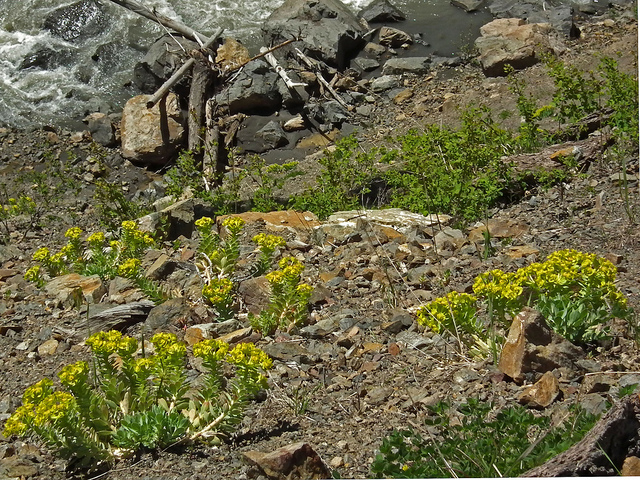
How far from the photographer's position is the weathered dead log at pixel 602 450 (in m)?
2.49

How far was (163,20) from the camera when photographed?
435 inches

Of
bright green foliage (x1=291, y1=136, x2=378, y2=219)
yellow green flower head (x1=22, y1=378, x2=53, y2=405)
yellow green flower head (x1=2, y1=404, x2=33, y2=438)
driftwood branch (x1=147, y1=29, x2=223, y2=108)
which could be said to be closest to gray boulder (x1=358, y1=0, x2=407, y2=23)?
driftwood branch (x1=147, y1=29, x2=223, y2=108)

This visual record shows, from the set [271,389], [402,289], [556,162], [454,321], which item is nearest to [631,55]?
[556,162]

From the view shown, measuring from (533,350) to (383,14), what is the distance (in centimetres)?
945

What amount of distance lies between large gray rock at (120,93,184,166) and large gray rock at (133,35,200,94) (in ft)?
2.19

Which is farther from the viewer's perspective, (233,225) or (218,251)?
(218,251)

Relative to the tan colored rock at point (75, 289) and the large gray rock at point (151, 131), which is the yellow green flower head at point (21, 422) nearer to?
the tan colored rock at point (75, 289)

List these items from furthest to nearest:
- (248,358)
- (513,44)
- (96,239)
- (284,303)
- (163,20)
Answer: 1. (163,20)
2. (513,44)
3. (96,239)
4. (284,303)
5. (248,358)

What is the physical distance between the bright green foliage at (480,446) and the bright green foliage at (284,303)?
1.31 metres

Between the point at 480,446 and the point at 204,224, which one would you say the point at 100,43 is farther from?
the point at 480,446

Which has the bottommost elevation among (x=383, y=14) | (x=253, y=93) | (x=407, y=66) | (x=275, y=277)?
(x=275, y=277)

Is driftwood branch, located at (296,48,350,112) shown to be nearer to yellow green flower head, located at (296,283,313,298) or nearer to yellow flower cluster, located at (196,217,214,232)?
yellow flower cluster, located at (196,217,214,232)

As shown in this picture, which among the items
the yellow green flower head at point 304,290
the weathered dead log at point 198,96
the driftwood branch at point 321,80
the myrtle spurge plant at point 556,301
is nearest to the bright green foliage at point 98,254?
the yellow green flower head at point 304,290

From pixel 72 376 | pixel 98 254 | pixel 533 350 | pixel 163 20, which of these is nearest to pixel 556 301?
pixel 533 350
